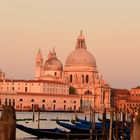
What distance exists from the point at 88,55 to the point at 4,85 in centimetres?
1404

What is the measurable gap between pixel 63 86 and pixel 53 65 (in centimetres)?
787

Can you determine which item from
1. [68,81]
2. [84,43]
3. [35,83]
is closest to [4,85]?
[35,83]

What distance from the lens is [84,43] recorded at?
8506 cm

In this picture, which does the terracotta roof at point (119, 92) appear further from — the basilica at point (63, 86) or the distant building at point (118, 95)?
the basilica at point (63, 86)

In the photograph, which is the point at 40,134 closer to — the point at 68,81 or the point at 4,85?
the point at 4,85

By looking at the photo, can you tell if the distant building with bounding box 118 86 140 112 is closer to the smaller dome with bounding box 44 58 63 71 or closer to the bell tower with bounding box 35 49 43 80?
the smaller dome with bounding box 44 58 63 71

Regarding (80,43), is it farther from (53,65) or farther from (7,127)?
(7,127)

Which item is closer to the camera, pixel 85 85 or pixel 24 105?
pixel 24 105

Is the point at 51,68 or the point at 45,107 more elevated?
the point at 51,68

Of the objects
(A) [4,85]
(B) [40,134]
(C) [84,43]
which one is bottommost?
(B) [40,134]

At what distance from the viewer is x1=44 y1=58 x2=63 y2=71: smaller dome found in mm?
81106

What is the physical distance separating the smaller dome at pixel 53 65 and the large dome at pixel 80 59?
1849mm

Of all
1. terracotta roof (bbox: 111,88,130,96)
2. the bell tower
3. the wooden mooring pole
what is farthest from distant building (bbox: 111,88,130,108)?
the wooden mooring pole

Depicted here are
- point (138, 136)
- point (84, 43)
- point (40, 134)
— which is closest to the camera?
Result: point (138, 136)
